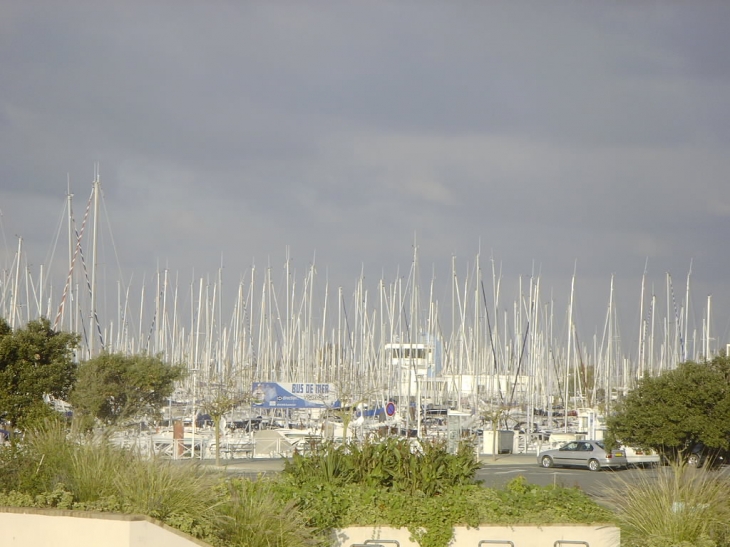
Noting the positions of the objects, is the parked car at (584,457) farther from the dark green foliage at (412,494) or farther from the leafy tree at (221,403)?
the dark green foliage at (412,494)

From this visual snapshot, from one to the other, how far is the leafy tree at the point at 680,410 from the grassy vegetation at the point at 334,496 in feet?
47.3

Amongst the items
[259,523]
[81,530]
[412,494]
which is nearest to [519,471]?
[412,494]

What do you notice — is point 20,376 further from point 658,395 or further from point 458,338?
point 458,338

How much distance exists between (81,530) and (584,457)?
3346 cm

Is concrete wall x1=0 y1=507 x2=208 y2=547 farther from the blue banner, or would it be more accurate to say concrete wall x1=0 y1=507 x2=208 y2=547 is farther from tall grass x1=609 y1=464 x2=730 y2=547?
the blue banner

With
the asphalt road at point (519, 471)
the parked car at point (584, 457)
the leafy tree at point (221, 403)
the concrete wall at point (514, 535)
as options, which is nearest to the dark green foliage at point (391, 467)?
the concrete wall at point (514, 535)

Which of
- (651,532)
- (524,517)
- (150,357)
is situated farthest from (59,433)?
(150,357)

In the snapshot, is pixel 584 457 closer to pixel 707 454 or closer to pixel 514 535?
pixel 707 454

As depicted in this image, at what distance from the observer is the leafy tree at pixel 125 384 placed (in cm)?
3353

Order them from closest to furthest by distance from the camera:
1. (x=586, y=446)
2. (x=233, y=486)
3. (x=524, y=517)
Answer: (x=233, y=486), (x=524, y=517), (x=586, y=446)

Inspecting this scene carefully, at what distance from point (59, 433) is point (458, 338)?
57.1 m

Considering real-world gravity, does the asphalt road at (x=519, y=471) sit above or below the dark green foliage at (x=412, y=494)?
below

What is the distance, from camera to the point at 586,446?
138ft

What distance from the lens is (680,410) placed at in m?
29.6
